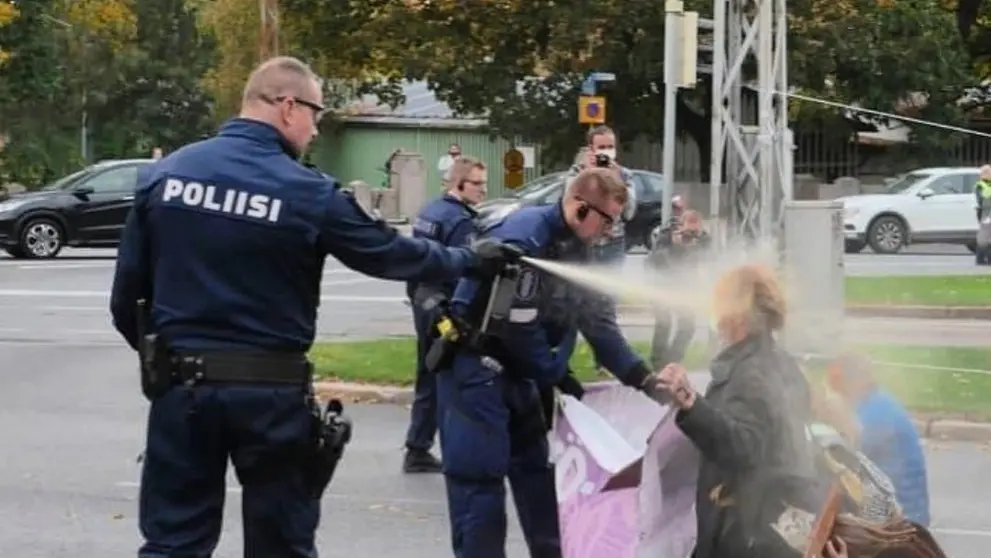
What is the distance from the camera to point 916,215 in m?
32.2

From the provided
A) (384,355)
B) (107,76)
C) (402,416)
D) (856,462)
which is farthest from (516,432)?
(107,76)

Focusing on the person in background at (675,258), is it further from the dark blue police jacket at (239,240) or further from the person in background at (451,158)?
the dark blue police jacket at (239,240)

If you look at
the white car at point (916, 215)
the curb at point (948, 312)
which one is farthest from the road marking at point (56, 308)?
the white car at point (916, 215)

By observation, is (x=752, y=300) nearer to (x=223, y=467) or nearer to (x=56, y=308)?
(x=223, y=467)

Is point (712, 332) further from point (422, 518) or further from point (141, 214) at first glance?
point (422, 518)

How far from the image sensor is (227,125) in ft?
17.5

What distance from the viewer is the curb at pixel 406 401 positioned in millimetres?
11703

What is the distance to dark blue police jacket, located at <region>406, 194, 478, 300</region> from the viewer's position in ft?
31.0

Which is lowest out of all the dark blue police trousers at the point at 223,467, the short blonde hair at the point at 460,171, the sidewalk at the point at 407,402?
the sidewalk at the point at 407,402

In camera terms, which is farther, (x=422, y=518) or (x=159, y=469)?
(x=422, y=518)

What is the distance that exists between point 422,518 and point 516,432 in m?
2.30

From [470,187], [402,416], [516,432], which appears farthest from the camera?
[402,416]

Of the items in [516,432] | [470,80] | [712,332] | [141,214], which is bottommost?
[516,432]

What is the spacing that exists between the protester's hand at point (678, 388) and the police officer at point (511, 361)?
1.02m
